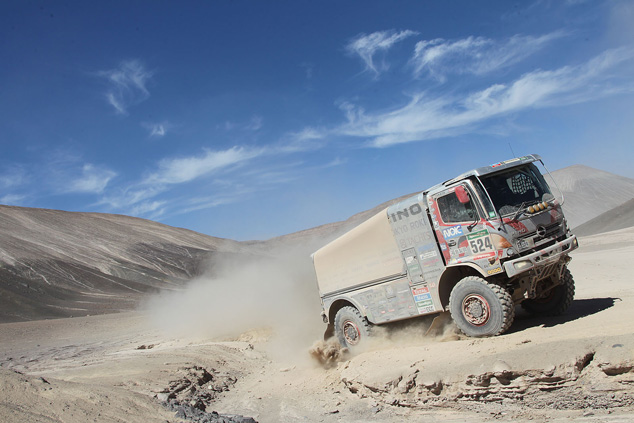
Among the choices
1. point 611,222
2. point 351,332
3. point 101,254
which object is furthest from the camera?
point 101,254

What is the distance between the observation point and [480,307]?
25.1 ft

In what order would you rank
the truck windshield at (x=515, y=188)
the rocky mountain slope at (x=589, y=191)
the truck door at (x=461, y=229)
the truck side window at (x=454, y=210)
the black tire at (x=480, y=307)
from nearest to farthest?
the black tire at (x=480, y=307) → the truck door at (x=461, y=229) → the truck windshield at (x=515, y=188) → the truck side window at (x=454, y=210) → the rocky mountain slope at (x=589, y=191)

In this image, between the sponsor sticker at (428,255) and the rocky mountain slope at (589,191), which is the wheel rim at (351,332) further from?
the rocky mountain slope at (589,191)

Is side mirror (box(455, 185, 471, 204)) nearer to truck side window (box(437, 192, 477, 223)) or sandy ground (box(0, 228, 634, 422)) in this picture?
truck side window (box(437, 192, 477, 223))

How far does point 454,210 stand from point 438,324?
222 centimetres

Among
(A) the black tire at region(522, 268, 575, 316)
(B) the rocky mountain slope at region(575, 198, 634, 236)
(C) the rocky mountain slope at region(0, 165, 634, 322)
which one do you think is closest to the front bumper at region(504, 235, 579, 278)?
(A) the black tire at region(522, 268, 575, 316)

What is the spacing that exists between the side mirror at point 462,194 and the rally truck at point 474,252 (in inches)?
1.1

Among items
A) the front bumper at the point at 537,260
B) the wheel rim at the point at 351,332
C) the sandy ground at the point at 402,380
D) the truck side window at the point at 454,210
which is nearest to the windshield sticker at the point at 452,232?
the truck side window at the point at 454,210

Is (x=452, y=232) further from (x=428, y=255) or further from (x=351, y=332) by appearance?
(x=351, y=332)

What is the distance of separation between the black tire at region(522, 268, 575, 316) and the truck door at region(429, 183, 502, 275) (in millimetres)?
1921

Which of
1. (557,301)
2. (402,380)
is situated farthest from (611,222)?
(402,380)

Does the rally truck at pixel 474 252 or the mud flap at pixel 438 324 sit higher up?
the rally truck at pixel 474 252

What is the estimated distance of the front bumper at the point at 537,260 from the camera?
23.6 ft

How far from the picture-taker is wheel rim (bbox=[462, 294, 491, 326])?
758 cm
